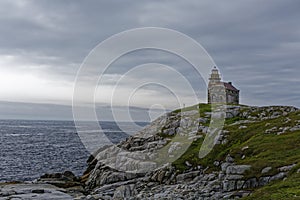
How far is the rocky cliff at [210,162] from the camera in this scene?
35219 millimetres

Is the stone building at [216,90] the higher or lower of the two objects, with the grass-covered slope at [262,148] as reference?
higher

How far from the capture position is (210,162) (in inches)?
1887

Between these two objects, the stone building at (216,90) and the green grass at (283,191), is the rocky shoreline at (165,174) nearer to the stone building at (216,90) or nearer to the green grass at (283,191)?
the green grass at (283,191)

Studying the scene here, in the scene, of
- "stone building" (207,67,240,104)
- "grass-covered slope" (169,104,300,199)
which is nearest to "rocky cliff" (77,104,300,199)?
"grass-covered slope" (169,104,300,199)

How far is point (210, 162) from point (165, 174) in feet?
19.8

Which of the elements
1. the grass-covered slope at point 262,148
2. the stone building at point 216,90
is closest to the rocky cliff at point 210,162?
the grass-covered slope at point 262,148

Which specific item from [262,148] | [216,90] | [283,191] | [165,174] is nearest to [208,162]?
[165,174]

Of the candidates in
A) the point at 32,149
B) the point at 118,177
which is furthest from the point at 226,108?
the point at 32,149

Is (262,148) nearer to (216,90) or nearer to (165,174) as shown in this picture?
(165,174)

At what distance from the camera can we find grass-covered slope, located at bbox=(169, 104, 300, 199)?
96.6 ft

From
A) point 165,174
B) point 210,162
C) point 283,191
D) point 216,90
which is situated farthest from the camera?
point 216,90

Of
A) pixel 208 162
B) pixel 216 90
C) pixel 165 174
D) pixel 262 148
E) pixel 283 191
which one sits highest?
pixel 216 90

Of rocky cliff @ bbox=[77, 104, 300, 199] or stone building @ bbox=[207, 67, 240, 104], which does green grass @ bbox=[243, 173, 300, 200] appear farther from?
stone building @ bbox=[207, 67, 240, 104]

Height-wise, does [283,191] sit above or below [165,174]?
above
